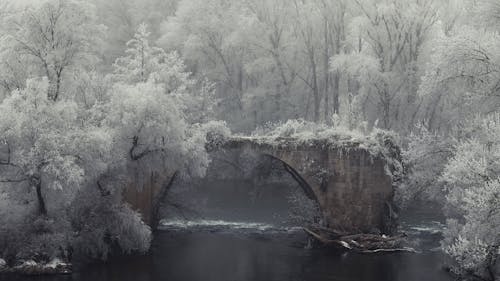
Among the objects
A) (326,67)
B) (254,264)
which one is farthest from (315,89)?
(254,264)

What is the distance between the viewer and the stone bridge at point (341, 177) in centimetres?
2514

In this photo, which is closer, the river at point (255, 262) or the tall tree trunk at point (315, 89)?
the river at point (255, 262)

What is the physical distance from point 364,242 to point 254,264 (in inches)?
203

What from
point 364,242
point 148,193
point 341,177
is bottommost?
point 364,242

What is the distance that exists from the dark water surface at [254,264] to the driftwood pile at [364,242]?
61cm

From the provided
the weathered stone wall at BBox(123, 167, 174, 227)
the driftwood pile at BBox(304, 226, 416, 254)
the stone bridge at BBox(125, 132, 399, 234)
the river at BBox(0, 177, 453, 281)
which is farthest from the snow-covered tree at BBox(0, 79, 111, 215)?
the driftwood pile at BBox(304, 226, 416, 254)

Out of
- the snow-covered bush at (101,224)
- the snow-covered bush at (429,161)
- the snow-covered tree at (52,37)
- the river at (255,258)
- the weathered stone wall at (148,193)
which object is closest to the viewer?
the river at (255,258)

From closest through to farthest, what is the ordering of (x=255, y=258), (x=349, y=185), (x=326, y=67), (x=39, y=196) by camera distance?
1. (x=39, y=196)
2. (x=255, y=258)
3. (x=349, y=185)
4. (x=326, y=67)

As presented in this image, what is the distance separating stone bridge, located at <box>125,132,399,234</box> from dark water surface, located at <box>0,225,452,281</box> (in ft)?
6.79

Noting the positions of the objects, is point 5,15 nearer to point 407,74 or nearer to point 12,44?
point 12,44

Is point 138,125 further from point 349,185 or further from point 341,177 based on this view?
point 349,185

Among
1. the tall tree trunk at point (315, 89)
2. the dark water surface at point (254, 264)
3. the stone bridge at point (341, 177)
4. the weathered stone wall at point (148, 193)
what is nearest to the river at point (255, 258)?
the dark water surface at point (254, 264)

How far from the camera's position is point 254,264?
70.4 feet

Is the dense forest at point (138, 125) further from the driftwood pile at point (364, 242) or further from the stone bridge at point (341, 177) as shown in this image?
the driftwood pile at point (364, 242)
